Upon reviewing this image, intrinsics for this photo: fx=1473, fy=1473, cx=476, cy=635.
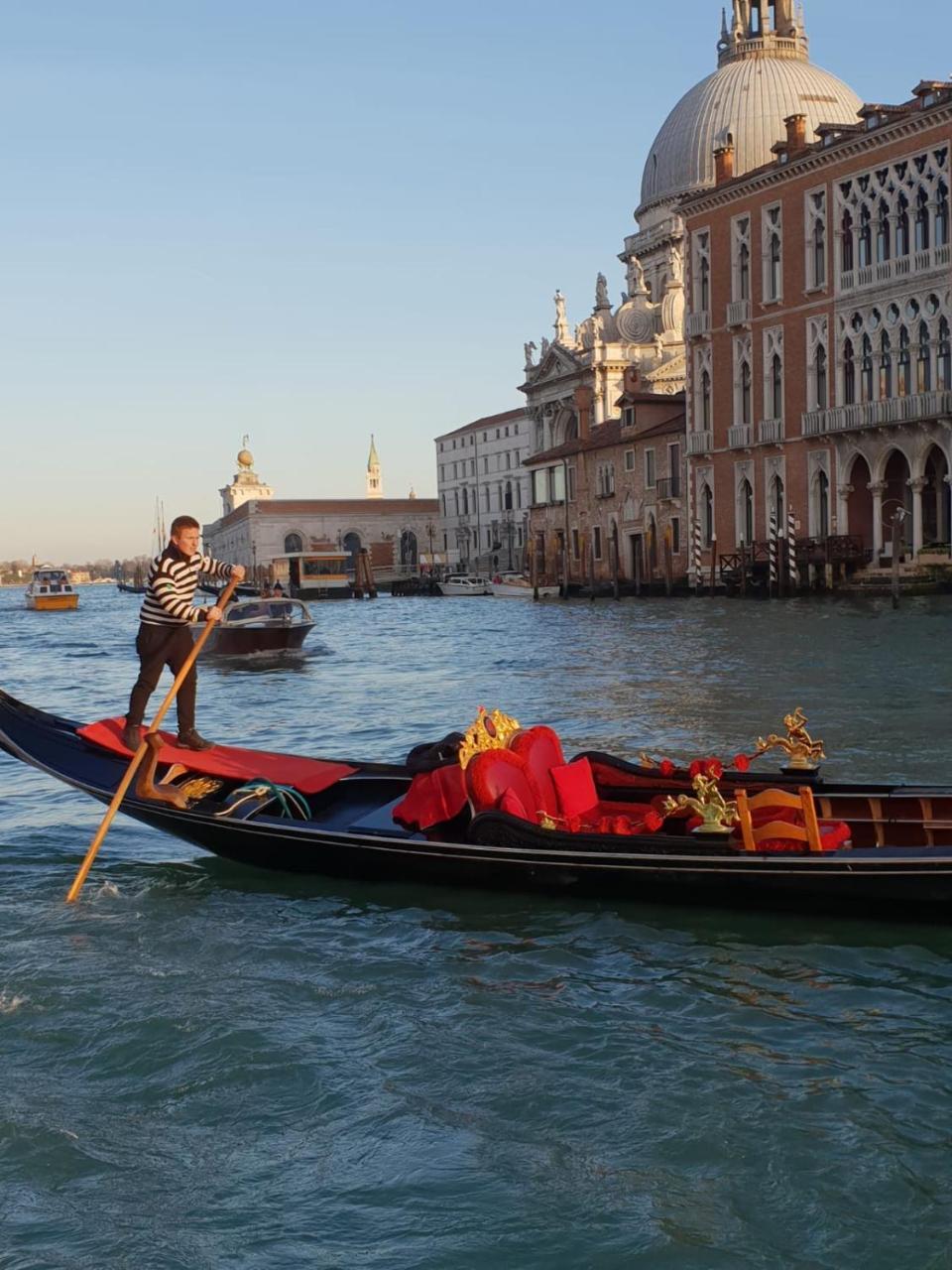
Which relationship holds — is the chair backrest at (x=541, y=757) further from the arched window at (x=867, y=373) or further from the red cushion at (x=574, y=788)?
the arched window at (x=867, y=373)

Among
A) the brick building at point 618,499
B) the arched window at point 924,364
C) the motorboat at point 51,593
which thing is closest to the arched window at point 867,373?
the arched window at point 924,364

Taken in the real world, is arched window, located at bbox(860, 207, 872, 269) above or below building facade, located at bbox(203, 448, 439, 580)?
above

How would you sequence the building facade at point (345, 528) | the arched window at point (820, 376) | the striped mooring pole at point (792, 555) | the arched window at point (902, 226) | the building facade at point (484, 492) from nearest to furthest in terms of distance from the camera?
the arched window at point (902, 226) → the striped mooring pole at point (792, 555) → the arched window at point (820, 376) → the building facade at point (484, 492) → the building facade at point (345, 528)

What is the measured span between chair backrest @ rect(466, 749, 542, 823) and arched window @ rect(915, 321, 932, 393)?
24.3 m

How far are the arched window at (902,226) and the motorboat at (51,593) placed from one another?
114 feet

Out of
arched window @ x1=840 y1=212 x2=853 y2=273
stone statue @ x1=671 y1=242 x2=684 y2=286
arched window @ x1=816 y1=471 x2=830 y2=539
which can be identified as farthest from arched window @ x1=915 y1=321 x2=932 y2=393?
stone statue @ x1=671 y1=242 x2=684 y2=286

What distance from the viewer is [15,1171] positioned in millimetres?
3814

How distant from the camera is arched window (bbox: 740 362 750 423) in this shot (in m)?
33.4

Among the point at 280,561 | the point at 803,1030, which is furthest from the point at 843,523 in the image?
the point at 280,561

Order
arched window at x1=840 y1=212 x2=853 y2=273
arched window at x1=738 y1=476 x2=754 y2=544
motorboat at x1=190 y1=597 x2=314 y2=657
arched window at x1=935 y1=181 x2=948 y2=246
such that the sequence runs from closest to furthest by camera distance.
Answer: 1. motorboat at x1=190 y1=597 x2=314 y2=657
2. arched window at x1=935 y1=181 x2=948 y2=246
3. arched window at x1=840 y1=212 x2=853 y2=273
4. arched window at x1=738 y1=476 x2=754 y2=544

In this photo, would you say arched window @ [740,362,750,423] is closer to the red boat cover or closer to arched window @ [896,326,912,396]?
arched window @ [896,326,912,396]

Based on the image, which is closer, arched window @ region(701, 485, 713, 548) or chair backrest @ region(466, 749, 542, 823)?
chair backrest @ region(466, 749, 542, 823)

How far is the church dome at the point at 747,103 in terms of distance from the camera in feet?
179

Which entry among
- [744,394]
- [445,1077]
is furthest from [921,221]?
[445,1077]
